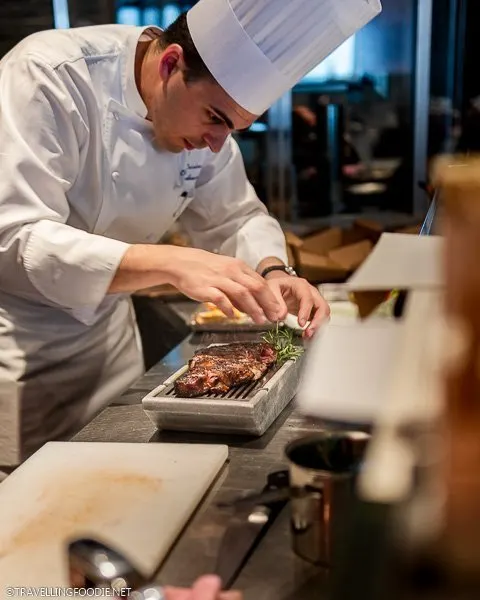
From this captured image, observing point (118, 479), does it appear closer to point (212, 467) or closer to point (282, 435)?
point (212, 467)

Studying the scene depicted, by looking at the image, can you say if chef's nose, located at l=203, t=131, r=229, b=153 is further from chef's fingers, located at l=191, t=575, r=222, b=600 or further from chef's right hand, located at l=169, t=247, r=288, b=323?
chef's fingers, located at l=191, t=575, r=222, b=600

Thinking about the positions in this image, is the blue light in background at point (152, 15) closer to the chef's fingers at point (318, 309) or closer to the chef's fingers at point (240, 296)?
the chef's fingers at point (318, 309)

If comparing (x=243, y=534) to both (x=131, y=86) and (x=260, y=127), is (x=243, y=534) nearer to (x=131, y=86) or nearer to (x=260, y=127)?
(x=131, y=86)

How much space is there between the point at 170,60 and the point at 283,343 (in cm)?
68

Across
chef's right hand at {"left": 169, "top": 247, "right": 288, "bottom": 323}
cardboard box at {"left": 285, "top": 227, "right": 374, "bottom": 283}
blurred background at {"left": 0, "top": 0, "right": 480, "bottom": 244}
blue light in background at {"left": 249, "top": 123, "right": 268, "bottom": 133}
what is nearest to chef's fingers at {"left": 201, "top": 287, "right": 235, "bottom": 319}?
chef's right hand at {"left": 169, "top": 247, "right": 288, "bottom": 323}

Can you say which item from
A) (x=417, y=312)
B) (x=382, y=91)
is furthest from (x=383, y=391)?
(x=382, y=91)

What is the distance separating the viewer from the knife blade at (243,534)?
0.86 meters

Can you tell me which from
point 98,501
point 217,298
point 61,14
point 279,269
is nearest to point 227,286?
point 217,298

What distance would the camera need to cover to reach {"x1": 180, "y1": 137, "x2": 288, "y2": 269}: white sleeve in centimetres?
212

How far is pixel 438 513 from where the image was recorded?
0.48m

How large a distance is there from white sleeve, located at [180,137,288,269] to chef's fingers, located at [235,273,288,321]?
71 centimetres

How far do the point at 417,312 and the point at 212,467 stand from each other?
2.26 ft

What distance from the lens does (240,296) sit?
134 cm

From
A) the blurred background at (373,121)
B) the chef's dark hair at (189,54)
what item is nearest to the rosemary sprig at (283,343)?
the chef's dark hair at (189,54)
